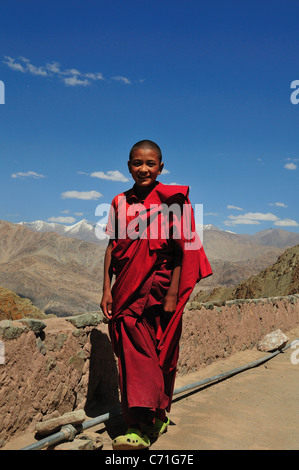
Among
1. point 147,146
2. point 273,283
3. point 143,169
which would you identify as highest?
point 147,146

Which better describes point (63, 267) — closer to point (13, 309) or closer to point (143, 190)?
point (13, 309)

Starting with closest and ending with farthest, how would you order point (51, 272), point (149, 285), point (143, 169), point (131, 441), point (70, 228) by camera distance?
point (131, 441)
point (149, 285)
point (143, 169)
point (51, 272)
point (70, 228)

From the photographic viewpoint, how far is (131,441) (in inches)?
99.4

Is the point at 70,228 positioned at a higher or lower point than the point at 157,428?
higher

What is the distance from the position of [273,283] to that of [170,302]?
888 inches

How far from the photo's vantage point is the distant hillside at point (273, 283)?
2280 cm

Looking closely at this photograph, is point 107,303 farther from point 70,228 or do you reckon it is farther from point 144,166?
point 70,228

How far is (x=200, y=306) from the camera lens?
207 inches

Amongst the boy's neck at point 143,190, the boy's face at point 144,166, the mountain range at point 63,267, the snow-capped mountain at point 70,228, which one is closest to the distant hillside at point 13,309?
the boy's neck at point 143,190

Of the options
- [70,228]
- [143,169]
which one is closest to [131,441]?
[143,169]

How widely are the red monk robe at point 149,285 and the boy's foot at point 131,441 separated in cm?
6

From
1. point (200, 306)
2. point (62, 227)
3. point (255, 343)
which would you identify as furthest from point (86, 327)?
point (62, 227)

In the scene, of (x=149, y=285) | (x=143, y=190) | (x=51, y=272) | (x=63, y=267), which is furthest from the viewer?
(x=63, y=267)

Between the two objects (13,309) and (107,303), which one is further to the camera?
(13,309)
